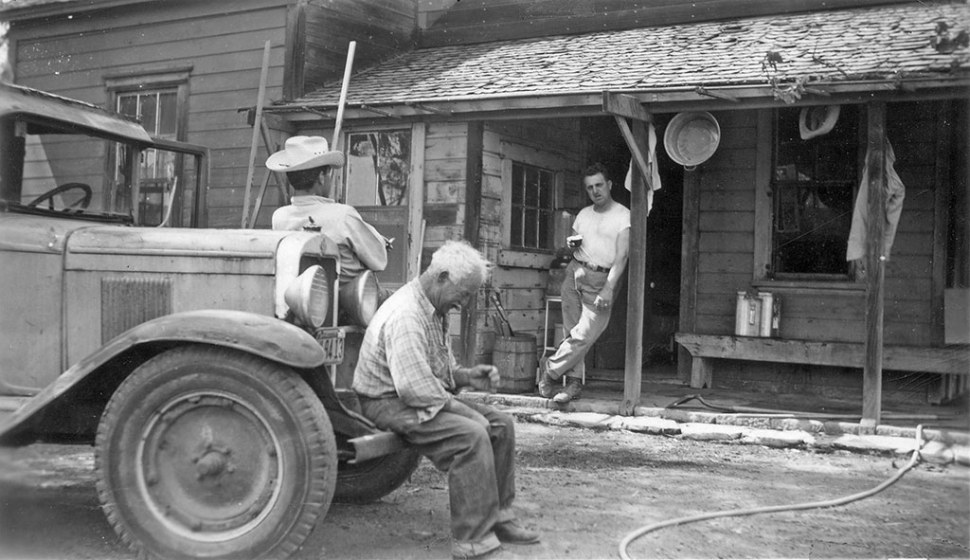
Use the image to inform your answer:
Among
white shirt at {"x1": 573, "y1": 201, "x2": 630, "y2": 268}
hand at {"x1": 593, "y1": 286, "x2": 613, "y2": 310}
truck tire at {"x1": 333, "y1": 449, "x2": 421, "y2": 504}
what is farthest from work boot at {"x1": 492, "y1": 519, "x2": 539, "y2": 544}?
white shirt at {"x1": 573, "y1": 201, "x2": 630, "y2": 268}

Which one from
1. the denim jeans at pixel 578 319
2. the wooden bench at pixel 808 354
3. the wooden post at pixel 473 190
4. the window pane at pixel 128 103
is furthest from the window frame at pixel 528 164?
the window pane at pixel 128 103

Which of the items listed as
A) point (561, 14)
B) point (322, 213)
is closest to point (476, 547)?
point (322, 213)

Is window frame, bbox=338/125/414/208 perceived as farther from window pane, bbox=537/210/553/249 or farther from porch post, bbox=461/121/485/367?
window pane, bbox=537/210/553/249

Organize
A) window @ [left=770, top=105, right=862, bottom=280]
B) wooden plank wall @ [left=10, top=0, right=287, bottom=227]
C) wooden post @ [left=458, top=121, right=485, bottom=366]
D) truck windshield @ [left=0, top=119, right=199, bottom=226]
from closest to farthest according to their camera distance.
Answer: truck windshield @ [left=0, top=119, right=199, bottom=226] → window @ [left=770, top=105, right=862, bottom=280] → wooden post @ [left=458, top=121, right=485, bottom=366] → wooden plank wall @ [left=10, top=0, right=287, bottom=227]

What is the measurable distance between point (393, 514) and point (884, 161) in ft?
16.5

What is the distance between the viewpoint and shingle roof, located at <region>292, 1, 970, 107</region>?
724 centimetres

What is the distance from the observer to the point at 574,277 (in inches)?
331

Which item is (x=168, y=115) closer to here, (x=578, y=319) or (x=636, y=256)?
(x=578, y=319)

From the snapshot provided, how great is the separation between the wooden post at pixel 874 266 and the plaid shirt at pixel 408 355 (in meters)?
4.17

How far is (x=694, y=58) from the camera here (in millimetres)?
8477

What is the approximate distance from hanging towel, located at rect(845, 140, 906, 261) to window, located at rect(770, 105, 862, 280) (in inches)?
45.0

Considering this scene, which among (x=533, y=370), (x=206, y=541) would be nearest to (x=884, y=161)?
(x=533, y=370)

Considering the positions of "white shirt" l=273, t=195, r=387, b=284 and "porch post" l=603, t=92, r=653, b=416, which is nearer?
"white shirt" l=273, t=195, r=387, b=284

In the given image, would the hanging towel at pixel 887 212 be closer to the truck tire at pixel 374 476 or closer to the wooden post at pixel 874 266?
the wooden post at pixel 874 266
